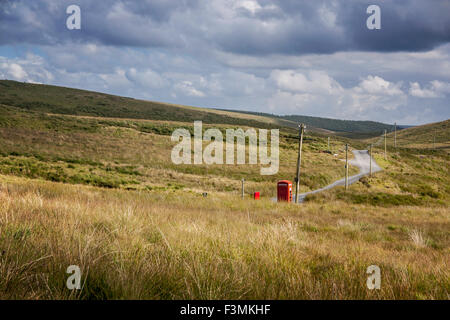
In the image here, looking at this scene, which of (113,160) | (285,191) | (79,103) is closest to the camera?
(285,191)

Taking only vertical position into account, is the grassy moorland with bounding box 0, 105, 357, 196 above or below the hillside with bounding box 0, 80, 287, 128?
below

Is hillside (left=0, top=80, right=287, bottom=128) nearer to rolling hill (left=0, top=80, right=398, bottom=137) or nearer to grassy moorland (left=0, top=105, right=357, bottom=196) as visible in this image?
rolling hill (left=0, top=80, right=398, bottom=137)

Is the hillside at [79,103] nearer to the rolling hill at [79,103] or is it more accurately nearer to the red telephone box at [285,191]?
the rolling hill at [79,103]

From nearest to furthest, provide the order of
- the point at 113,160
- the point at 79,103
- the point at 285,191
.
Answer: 1. the point at 285,191
2. the point at 113,160
3. the point at 79,103

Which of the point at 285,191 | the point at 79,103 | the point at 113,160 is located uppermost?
the point at 79,103

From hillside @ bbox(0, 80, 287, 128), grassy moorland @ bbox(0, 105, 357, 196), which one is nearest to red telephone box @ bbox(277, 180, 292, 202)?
grassy moorland @ bbox(0, 105, 357, 196)

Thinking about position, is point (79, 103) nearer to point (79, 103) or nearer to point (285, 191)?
point (79, 103)

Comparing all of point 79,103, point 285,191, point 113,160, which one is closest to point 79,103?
point 79,103

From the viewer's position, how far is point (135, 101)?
17800 cm

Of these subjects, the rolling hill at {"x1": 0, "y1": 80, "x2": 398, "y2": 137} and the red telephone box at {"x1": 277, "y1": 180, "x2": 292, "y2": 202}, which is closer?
the red telephone box at {"x1": 277, "y1": 180, "x2": 292, "y2": 202}

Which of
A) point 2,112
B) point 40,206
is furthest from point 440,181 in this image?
point 2,112

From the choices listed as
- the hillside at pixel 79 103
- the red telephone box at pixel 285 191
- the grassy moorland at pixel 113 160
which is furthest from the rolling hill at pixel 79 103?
the red telephone box at pixel 285 191
